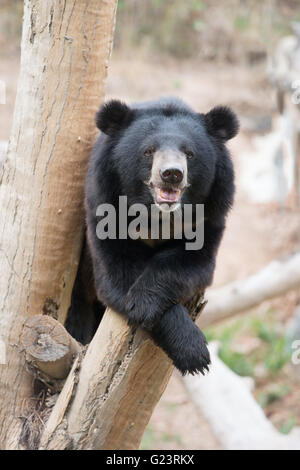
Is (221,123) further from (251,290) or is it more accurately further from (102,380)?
(251,290)

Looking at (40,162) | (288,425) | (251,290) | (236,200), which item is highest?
(236,200)

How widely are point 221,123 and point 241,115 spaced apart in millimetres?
8793

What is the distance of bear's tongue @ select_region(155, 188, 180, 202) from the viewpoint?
2.79 m

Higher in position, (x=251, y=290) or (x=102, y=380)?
(x=251, y=290)

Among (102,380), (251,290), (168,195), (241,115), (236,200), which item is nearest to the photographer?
(102,380)

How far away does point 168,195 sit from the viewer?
2.80m

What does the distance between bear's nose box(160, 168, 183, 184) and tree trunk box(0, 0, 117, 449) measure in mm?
675

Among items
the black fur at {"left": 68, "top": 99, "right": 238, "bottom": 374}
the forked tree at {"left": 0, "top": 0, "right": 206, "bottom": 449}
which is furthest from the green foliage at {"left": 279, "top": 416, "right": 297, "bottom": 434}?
the black fur at {"left": 68, "top": 99, "right": 238, "bottom": 374}

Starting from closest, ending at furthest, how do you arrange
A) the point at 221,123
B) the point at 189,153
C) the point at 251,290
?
the point at 189,153 < the point at 221,123 < the point at 251,290

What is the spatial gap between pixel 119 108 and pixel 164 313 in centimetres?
101

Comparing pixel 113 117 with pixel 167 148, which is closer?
pixel 167 148

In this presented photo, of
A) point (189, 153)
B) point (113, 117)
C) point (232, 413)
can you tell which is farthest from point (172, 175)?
point (232, 413)

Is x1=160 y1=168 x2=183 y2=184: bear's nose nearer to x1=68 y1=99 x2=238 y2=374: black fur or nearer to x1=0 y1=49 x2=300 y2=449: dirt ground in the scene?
x1=68 y1=99 x2=238 y2=374: black fur
